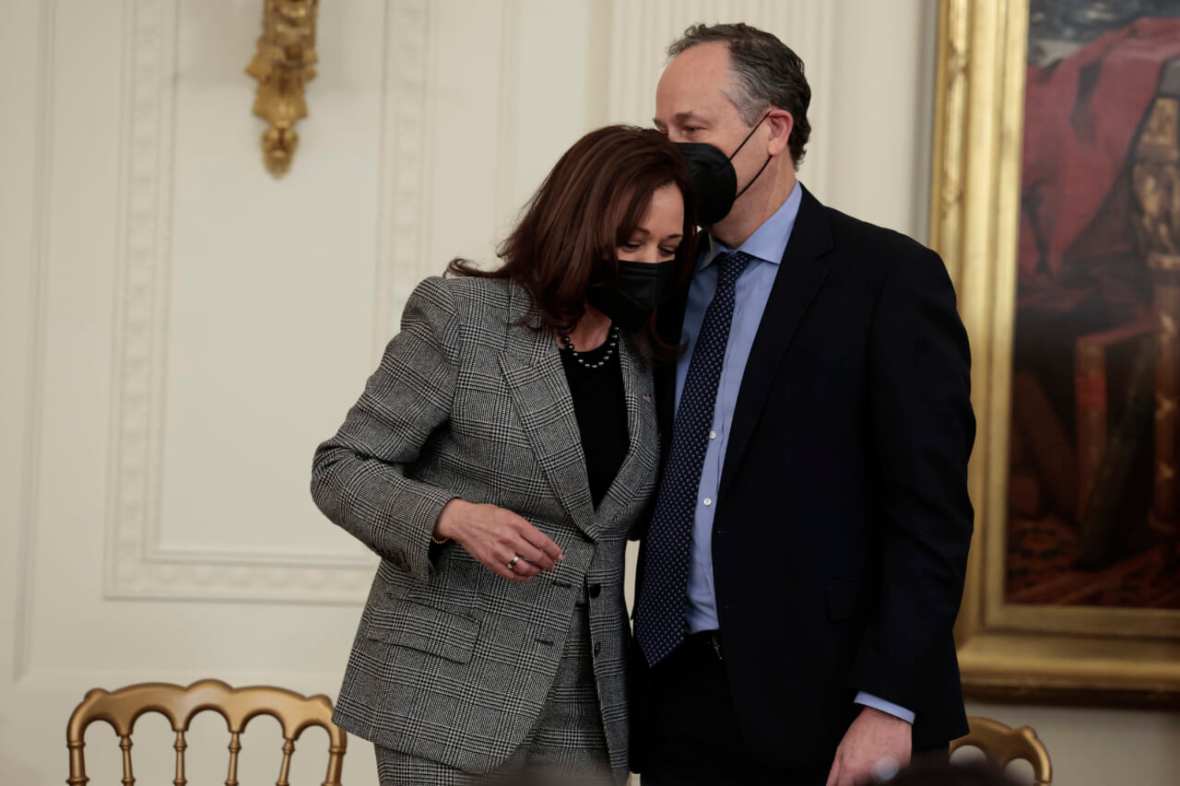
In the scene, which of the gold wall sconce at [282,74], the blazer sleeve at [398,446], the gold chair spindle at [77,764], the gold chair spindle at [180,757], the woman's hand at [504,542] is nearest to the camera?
the woman's hand at [504,542]

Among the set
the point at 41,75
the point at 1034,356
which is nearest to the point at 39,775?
the point at 41,75

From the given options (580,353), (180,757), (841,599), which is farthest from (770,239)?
(180,757)

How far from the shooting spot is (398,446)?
89.3 inches

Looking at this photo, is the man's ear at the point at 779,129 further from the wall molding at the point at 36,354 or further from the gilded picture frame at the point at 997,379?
the wall molding at the point at 36,354

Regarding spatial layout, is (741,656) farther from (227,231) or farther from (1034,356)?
(227,231)

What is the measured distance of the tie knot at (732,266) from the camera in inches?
100.0

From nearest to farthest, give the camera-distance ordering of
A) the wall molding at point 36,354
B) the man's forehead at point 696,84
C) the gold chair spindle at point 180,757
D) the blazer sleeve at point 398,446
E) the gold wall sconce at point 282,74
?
the blazer sleeve at point 398,446
the man's forehead at point 696,84
the gold chair spindle at point 180,757
the gold wall sconce at point 282,74
the wall molding at point 36,354

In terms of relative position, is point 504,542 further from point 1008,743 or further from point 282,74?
point 282,74

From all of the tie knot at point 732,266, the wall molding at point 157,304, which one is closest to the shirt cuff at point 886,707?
the tie knot at point 732,266

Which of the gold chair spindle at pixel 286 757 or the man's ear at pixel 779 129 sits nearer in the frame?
the man's ear at pixel 779 129

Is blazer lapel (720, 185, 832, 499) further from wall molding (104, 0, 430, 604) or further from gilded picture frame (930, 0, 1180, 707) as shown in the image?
wall molding (104, 0, 430, 604)

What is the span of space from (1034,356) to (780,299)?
1674 millimetres

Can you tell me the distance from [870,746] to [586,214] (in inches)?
37.1

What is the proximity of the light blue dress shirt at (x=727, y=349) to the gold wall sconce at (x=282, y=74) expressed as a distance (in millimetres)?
1604
